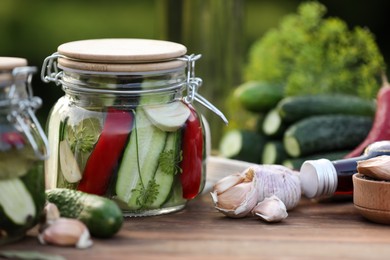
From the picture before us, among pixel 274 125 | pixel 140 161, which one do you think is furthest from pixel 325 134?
pixel 140 161

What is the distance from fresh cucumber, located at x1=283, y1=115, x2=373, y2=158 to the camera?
2.12 metres

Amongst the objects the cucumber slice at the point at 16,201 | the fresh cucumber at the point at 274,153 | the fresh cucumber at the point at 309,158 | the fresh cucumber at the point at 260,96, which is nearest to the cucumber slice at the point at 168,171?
the cucumber slice at the point at 16,201

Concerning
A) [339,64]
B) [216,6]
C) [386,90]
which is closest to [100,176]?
[386,90]

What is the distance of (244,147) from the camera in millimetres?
2301

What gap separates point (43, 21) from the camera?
4711 mm

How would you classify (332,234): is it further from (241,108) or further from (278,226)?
(241,108)

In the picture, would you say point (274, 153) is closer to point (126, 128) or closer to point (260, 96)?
point (260, 96)

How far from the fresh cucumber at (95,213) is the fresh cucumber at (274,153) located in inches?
32.7

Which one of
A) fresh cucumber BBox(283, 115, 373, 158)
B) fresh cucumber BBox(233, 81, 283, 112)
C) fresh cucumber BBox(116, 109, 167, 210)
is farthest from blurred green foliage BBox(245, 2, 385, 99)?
fresh cucumber BBox(116, 109, 167, 210)

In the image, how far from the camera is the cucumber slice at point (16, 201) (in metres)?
1.35

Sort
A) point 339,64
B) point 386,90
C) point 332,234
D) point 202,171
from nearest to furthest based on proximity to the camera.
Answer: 1. point 332,234
2. point 202,171
3. point 386,90
4. point 339,64

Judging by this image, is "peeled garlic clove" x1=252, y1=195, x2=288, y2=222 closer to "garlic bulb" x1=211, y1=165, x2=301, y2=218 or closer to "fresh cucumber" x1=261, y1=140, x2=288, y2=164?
"garlic bulb" x1=211, y1=165, x2=301, y2=218

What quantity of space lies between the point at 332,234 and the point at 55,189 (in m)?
0.46

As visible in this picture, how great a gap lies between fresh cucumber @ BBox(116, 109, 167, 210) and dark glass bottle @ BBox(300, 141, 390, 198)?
0.30m
